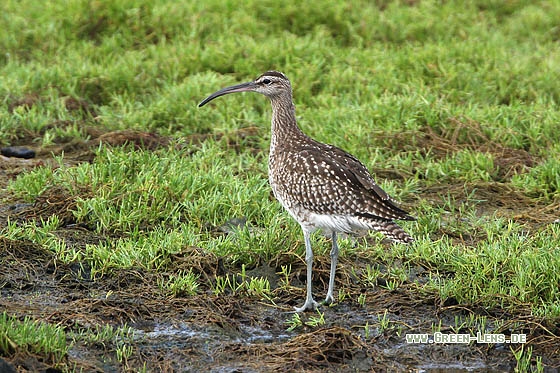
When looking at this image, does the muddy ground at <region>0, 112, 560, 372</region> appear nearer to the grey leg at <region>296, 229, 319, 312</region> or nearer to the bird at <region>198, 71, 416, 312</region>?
the grey leg at <region>296, 229, 319, 312</region>

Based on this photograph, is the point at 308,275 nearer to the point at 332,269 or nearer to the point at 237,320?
the point at 332,269

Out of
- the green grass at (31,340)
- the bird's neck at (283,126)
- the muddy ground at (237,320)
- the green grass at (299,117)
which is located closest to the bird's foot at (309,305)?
the muddy ground at (237,320)

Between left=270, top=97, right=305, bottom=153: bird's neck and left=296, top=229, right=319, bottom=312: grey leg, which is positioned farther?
left=270, top=97, right=305, bottom=153: bird's neck

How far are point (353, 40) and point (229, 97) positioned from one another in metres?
2.59

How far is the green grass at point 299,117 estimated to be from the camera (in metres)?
8.11

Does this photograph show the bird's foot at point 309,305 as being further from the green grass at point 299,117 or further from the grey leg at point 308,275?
the green grass at point 299,117

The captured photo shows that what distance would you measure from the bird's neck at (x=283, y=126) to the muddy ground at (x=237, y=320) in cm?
96

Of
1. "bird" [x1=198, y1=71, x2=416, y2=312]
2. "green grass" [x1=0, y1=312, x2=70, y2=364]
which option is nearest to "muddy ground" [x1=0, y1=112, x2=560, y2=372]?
"green grass" [x1=0, y1=312, x2=70, y2=364]

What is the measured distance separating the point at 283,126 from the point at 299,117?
2800mm

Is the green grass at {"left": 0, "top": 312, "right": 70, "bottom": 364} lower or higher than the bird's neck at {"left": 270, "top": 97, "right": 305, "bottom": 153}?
lower

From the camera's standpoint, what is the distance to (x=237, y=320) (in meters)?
7.29

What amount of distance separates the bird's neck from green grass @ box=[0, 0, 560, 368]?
2.43ft

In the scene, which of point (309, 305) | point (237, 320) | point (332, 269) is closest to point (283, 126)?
point (332, 269)

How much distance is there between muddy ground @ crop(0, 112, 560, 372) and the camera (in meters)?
6.70
